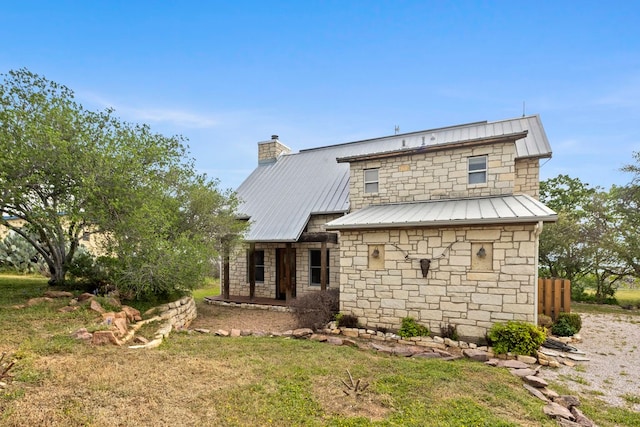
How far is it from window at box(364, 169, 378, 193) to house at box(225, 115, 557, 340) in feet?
0.11

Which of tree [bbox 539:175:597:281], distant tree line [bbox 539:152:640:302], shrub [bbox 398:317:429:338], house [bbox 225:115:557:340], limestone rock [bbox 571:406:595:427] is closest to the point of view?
limestone rock [bbox 571:406:595:427]

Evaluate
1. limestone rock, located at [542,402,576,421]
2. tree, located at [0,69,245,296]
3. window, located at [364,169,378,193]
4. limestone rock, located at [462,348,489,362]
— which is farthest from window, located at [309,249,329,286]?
limestone rock, located at [542,402,576,421]

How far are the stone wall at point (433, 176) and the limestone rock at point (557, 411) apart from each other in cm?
584

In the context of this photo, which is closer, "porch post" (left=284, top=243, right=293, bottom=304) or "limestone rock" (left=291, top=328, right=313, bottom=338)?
A: "limestone rock" (left=291, top=328, right=313, bottom=338)

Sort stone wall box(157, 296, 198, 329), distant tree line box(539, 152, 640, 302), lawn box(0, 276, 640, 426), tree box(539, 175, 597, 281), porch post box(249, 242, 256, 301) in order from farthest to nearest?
tree box(539, 175, 597, 281) → distant tree line box(539, 152, 640, 302) → porch post box(249, 242, 256, 301) → stone wall box(157, 296, 198, 329) → lawn box(0, 276, 640, 426)

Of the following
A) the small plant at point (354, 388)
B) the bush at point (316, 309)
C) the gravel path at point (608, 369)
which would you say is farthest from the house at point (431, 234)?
the small plant at point (354, 388)

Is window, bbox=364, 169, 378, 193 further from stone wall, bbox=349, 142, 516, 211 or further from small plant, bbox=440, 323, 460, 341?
small plant, bbox=440, 323, 460, 341

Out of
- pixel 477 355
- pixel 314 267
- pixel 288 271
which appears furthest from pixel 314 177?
pixel 477 355

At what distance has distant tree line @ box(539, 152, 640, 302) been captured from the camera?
1536cm

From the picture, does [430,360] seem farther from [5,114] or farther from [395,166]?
[5,114]

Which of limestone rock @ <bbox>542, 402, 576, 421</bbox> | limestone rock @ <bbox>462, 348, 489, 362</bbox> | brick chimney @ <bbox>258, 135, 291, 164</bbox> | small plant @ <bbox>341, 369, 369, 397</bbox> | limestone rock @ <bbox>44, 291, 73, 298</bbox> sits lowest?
limestone rock @ <bbox>462, 348, 489, 362</bbox>

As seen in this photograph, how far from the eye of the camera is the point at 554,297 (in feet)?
30.0

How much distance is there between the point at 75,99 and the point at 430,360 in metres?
11.3

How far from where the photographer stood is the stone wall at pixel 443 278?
7.09m
